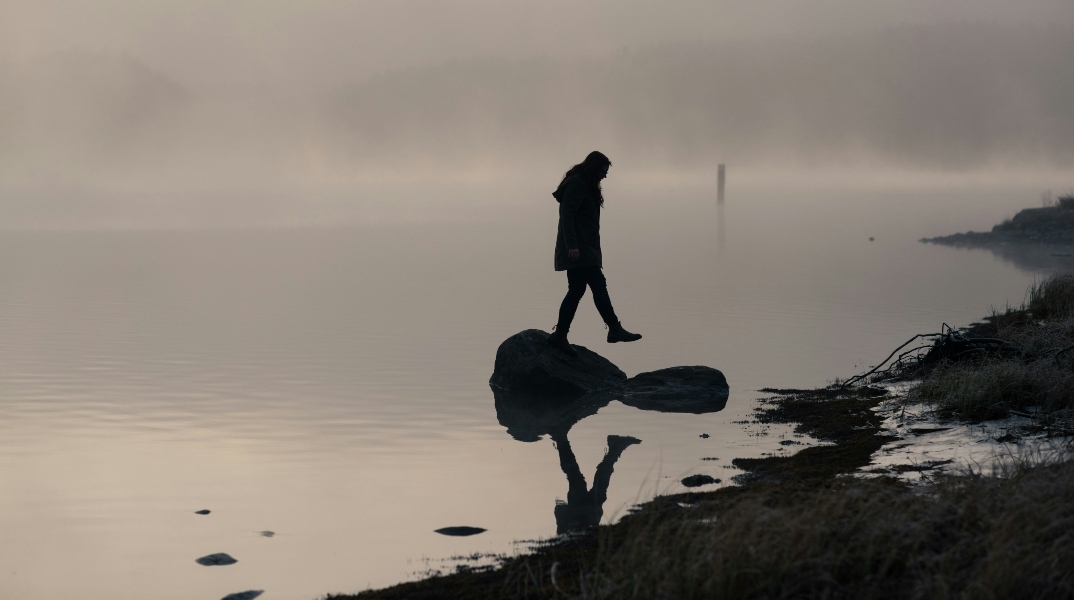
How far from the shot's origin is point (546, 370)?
16344mm

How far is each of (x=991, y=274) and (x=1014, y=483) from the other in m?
45.3

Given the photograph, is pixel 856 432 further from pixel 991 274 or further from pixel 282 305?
pixel 991 274

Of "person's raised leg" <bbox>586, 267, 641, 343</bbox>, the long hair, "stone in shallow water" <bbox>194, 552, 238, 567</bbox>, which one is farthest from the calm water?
the long hair

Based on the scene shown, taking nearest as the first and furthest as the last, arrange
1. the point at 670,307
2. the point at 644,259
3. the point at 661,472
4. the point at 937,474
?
the point at 937,474
the point at 661,472
the point at 670,307
the point at 644,259

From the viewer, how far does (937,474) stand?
8.30m

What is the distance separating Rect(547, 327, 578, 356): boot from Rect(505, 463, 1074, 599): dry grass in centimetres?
894

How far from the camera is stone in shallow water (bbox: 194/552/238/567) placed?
8.48 meters

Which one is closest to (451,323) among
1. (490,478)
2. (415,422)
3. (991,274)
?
(415,422)

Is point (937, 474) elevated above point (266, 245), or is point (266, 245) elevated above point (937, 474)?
point (266, 245)

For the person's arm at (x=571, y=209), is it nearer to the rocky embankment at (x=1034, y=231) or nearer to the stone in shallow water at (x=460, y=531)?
the stone in shallow water at (x=460, y=531)

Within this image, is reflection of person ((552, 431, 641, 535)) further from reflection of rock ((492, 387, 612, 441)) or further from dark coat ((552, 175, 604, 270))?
dark coat ((552, 175, 604, 270))

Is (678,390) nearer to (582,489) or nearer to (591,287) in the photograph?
(591,287)

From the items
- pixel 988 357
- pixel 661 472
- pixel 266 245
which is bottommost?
pixel 661 472

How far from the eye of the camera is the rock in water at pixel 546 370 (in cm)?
1631
